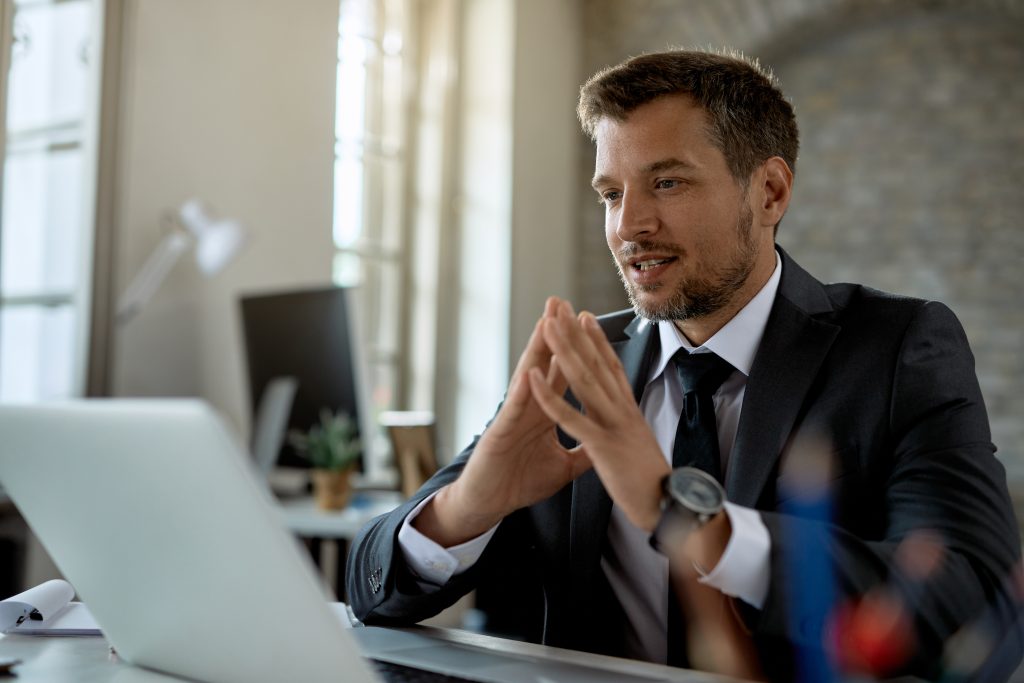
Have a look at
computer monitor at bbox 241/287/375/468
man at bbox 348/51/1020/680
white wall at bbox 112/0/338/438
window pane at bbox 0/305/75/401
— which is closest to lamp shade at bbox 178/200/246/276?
white wall at bbox 112/0/338/438

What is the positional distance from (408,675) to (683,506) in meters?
0.32

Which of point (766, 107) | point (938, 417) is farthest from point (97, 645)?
point (766, 107)

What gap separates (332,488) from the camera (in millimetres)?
3391

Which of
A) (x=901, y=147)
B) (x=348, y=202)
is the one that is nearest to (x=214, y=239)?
(x=348, y=202)

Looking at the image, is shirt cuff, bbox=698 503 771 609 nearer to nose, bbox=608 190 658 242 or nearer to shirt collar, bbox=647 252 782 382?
shirt collar, bbox=647 252 782 382

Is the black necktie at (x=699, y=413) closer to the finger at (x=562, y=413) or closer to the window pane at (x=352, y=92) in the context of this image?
the finger at (x=562, y=413)

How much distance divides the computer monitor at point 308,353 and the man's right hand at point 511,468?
8.28 ft

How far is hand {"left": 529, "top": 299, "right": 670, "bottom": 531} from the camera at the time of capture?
1104mm

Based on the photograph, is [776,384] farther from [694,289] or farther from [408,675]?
[408,675]

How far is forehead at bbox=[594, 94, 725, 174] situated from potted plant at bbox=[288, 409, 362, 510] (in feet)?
6.93

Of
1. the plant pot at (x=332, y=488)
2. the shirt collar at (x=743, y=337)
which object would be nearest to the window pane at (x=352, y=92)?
the plant pot at (x=332, y=488)

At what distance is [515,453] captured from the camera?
4.19 ft

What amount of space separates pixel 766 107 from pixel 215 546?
1.11m

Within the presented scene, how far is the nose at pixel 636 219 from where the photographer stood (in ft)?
4.95
